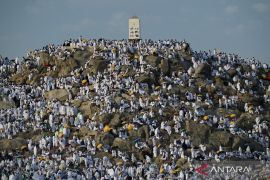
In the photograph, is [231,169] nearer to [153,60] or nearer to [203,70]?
[203,70]

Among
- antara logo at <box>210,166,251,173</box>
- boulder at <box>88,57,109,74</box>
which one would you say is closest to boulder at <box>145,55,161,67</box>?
boulder at <box>88,57,109,74</box>

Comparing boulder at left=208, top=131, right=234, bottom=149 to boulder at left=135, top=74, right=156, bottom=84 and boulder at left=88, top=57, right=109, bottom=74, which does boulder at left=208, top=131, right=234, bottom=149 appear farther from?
boulder at left=88, top=57, right=109, bottom=74

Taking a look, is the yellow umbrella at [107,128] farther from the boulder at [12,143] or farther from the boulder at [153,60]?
the boulder at [153,60]

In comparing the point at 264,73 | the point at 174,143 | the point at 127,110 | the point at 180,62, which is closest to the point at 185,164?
the point at 174,143

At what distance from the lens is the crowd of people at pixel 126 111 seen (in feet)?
222

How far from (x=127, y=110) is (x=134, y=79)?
798 centimetres

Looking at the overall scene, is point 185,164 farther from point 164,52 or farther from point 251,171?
point 164,52

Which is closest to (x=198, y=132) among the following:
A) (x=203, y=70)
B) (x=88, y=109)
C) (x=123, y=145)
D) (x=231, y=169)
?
(x=123, y=145)

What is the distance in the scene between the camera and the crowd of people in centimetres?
6775

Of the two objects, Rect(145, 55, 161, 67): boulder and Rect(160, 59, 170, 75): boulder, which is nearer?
Rect(160, 59, 170, 75): boulder

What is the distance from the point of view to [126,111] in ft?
253

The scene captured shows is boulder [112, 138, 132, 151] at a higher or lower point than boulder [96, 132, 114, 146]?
lower

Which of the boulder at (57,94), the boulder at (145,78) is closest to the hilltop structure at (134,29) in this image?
the boulder at (145,78)

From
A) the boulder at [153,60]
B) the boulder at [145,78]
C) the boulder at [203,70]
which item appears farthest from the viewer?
the boulder at [153,60]
